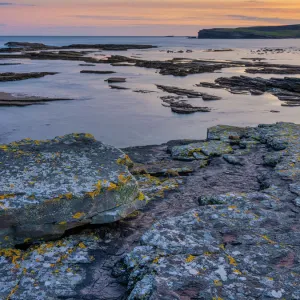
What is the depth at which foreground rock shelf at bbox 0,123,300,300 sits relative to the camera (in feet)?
14.7

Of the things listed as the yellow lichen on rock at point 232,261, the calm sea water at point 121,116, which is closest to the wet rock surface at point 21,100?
the calm sea water at point 121,116

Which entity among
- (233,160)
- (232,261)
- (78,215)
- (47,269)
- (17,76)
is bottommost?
(47,269)

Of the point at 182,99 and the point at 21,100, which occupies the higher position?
→ the point at 21,100

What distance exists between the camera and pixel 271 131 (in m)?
12.6

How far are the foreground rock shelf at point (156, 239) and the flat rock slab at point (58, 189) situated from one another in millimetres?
22

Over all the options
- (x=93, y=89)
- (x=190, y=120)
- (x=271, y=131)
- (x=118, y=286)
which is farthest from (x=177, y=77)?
(x=118, y=286)

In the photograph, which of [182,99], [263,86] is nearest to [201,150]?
[182,99]

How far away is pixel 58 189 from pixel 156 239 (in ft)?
6.26

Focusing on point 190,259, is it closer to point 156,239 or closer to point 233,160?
point 156,239

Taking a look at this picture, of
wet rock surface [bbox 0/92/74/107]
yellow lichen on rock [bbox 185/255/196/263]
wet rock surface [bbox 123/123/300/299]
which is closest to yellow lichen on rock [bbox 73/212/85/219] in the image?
wet rock surface [bbox 123/123/300/299]

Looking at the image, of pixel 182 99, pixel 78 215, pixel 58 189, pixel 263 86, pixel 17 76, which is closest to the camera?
pixel 78 215

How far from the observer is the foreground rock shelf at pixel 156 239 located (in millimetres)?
4484

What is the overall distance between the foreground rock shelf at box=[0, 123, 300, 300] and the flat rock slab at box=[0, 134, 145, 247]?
2cm

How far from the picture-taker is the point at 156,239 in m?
5.30
